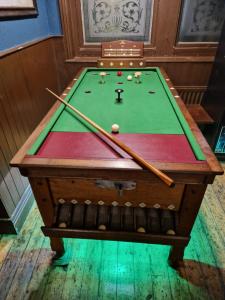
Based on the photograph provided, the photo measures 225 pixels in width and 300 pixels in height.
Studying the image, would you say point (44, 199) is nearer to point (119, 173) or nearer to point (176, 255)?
point (119, 173)

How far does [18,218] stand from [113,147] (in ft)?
3.86

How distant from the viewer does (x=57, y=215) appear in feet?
4.31

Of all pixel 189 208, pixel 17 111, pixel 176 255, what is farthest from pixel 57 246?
pixel 17 111

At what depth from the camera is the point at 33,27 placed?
7.37 feet

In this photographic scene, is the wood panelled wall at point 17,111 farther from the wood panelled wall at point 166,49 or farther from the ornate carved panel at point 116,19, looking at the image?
the ornate carved panel at point 116,19

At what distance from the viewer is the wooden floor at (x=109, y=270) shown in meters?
1.36

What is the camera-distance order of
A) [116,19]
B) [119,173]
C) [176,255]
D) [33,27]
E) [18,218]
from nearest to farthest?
[119,173] → [176,255] → [18,218] → [33,27] → [116,19]

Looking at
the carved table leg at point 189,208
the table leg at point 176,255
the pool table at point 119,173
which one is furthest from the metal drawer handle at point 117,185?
the table leg at point 176,255

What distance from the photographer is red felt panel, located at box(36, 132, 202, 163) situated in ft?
3.50

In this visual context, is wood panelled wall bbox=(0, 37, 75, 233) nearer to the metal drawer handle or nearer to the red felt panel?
the red felt panel

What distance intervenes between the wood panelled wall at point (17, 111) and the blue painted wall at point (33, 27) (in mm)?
82

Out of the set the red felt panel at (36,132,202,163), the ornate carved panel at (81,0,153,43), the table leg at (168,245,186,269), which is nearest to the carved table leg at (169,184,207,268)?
the table leg at (168,245,186,269)

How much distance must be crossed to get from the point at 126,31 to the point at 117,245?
106 inches

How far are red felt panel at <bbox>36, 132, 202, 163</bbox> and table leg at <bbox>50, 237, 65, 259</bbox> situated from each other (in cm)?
72
